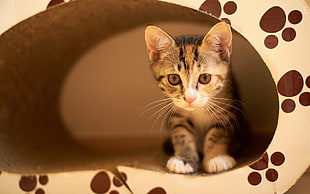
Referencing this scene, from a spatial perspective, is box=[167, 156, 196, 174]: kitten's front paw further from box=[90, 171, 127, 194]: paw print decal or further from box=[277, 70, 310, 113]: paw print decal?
box=[277, 70, 310, 113]: paw print decal

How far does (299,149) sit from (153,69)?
44cm

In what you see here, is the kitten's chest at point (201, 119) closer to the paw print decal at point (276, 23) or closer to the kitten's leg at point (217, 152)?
the kitten's leg at point (217, 152)

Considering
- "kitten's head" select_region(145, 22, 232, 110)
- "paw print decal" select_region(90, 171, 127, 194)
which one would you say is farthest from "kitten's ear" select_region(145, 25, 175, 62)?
"paw print decal" select_region(90, 171, 127, 194)

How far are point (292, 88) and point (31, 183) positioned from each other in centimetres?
63

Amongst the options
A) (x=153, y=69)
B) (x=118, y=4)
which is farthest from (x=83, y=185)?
(x=118, y=4)

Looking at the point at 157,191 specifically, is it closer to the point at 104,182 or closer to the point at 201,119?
the point at 104,182

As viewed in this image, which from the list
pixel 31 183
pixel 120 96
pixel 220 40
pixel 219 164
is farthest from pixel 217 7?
pixel 120 96

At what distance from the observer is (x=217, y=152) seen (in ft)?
3.22

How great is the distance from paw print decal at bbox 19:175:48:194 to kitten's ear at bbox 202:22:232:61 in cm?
51

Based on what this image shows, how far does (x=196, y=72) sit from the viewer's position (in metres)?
0.91

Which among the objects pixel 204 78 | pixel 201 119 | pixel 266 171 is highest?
pixel 204 78

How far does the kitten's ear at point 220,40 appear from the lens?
856 mm

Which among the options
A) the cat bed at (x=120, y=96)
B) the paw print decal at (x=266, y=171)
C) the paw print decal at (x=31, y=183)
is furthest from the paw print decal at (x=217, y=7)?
the paw print decal at (x=31, y=183)

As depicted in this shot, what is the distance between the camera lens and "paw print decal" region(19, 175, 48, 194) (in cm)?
85
